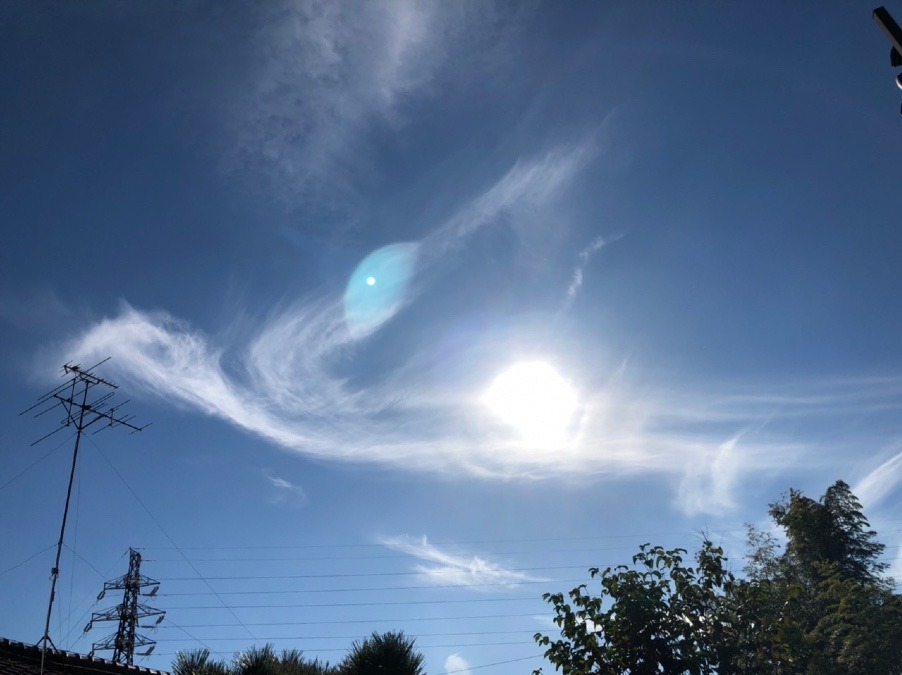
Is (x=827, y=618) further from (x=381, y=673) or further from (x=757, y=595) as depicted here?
(x=381, y=673)

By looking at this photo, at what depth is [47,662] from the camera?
17.2m

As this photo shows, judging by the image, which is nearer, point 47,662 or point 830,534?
point 47,662

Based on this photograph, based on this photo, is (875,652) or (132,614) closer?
(875,652)

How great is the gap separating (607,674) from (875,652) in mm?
10549

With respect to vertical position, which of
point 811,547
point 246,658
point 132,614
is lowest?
point 246,658

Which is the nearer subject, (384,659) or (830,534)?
(384,659)

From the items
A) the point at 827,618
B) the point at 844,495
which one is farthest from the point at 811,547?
the point at 827,618

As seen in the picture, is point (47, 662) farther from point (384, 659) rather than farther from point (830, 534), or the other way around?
point (830, 534)

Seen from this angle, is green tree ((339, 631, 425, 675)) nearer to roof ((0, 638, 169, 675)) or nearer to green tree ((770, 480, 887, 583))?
roof ((0, 638, 169, 675))

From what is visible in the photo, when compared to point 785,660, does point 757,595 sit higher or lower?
higher

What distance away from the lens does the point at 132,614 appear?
52875 millimetres

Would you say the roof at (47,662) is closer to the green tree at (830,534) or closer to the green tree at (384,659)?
the green tree at (384,659)

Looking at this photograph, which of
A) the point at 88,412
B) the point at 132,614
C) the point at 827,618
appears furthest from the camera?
the point at 132,614

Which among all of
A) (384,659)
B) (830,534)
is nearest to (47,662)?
(384,659)
